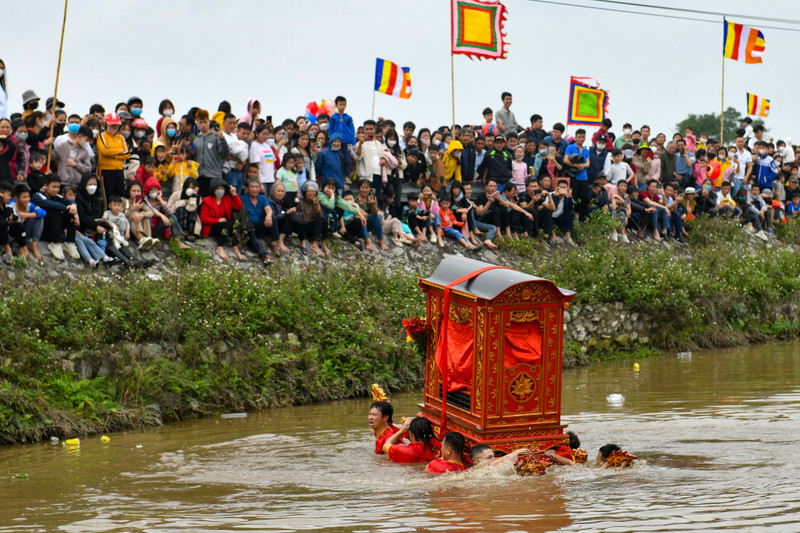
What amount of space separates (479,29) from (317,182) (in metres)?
6.22

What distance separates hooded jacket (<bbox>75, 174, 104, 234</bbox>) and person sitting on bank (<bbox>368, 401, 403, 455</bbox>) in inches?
257

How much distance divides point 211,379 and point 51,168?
4688 mm

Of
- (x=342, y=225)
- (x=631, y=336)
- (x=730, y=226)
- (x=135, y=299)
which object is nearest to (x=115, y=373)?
(x=135, y=299)

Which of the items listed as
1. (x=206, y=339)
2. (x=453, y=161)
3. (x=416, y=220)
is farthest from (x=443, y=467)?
(x=453, y=161)

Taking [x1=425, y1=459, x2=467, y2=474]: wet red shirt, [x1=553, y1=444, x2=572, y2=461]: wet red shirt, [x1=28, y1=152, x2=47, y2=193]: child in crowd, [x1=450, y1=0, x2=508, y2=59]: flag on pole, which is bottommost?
[x1=425, y1=459, x2=467, y2=474]: wet red shirt

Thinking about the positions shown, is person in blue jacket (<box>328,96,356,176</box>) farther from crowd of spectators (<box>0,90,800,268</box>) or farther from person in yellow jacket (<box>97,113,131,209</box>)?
person in yellow jacket (<box>97,113,131,209</box>)

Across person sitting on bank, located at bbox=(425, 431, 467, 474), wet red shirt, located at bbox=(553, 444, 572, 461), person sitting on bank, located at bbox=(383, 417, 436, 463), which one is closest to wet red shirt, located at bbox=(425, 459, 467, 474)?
person sitting on bank, located at bbox=(425, 431, 467, 474)

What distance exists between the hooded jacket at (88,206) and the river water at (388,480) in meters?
3.87

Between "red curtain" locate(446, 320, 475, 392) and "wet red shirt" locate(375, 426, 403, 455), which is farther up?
"red curtain" locate(446, 320, 475, 392)

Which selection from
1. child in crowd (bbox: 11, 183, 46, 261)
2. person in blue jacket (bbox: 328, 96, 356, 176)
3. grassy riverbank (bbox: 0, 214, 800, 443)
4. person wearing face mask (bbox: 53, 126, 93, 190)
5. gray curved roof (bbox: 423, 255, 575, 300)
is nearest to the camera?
gray curved roof (bbox: 423, 255, 575, 300)

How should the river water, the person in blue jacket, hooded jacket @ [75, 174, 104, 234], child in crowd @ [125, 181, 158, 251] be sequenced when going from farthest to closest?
the person in blue jacket < child in crowd @ [125, 181, 158, 251] < hooded jacket @ [75, 174, 104, 234] < the river water

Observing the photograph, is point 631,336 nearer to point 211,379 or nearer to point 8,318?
→ point 211,379

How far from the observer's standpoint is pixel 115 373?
1399 centimetres

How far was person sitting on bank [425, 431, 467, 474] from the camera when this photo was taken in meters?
10.1
